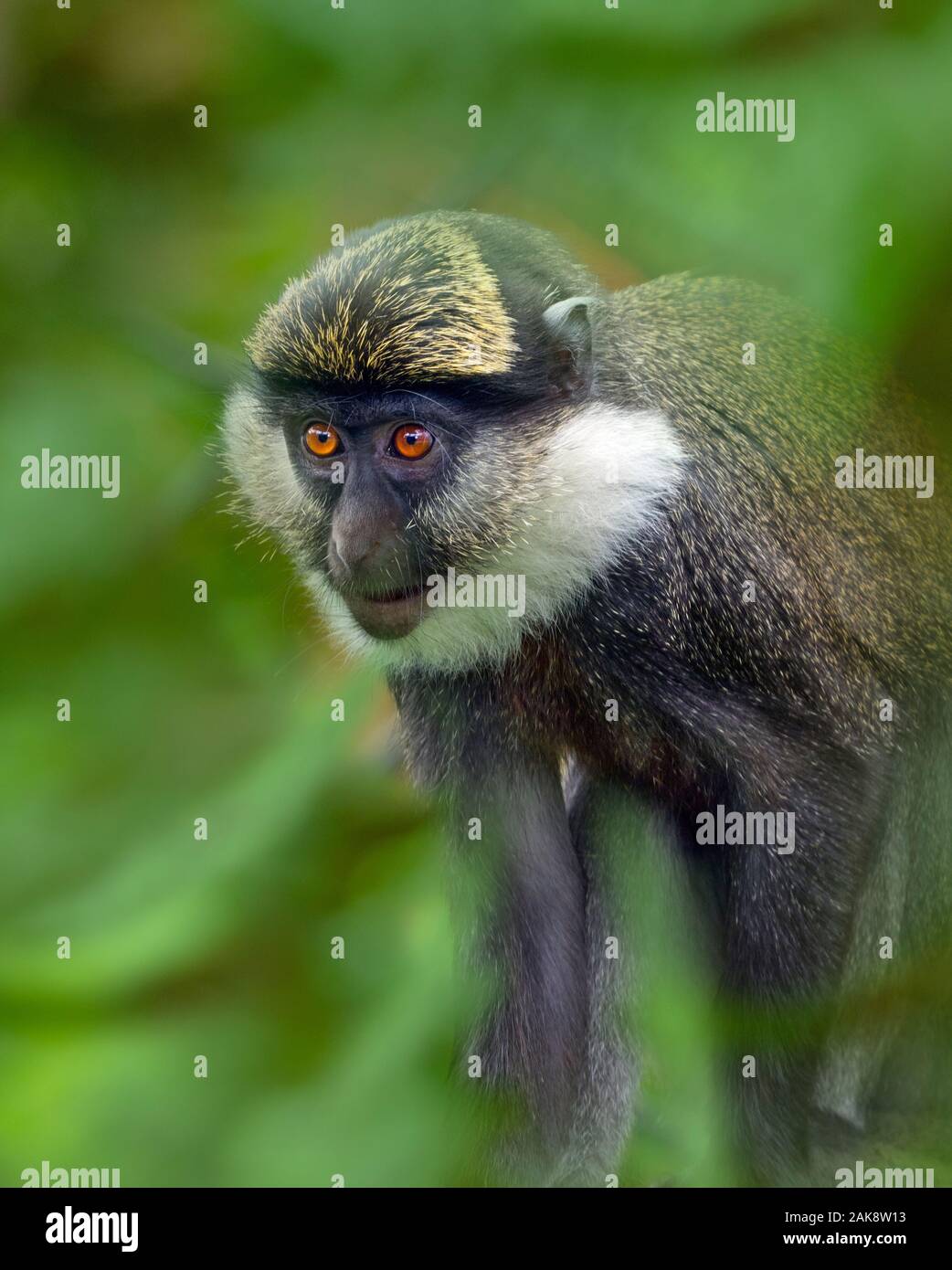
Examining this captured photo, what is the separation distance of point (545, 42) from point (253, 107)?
29.1 inches

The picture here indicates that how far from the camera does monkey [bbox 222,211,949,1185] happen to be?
3439 mm

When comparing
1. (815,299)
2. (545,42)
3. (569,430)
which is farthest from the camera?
(569,430)

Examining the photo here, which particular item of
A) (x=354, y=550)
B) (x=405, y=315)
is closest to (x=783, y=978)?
(x=354, y=550)

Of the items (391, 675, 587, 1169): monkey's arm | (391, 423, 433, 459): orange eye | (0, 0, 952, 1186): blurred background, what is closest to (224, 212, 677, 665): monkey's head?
(391, 423, 433, 459): orange eye

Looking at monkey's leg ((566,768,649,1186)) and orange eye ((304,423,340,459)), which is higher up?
orange eye ((304,423,340,459))

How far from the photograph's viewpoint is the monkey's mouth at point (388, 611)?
11.4 feet

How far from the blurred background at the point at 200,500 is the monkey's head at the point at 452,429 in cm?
22

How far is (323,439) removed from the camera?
11.6 feet

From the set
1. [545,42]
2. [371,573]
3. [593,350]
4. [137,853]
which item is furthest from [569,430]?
[137,853]

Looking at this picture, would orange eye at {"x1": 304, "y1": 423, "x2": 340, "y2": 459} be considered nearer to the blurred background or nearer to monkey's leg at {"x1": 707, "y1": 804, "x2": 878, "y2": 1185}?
the blurred background

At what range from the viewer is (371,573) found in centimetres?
339

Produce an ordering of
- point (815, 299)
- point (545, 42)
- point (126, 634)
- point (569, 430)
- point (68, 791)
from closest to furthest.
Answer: point (815, 299) < point (545, 42) < point (126, 634) < point (68, 791) < point (569, 430)

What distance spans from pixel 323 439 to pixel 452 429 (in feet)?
1.12
